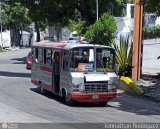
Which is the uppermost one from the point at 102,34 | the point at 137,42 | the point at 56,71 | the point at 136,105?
the point at 102,34

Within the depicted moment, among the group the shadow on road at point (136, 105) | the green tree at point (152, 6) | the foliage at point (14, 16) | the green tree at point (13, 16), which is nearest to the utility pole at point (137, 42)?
the shadow on road at point (136, 105)

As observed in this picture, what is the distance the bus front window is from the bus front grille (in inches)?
25.5

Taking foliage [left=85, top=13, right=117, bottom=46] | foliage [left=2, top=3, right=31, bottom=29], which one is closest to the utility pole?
foliage [left=85, top=13, right=117, bottom=46]

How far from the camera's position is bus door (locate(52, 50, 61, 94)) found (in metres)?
20.5

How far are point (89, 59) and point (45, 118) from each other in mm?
4518

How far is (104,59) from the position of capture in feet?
63.7

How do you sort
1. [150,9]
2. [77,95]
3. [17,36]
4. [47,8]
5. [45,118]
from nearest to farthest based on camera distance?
[45,118] < [77,95] < [150,9] < [47,8] < [17,36]

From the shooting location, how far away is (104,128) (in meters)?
13.7

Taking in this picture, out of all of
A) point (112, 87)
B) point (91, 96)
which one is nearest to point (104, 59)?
point (112, 87)

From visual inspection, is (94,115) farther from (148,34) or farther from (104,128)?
(148,34)

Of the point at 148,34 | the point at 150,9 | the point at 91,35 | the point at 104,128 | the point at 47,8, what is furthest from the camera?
the point at 47,8

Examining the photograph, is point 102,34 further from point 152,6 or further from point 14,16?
point 14,16

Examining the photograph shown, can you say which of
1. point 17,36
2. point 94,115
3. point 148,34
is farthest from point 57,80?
point 17,36

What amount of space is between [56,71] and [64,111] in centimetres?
368
